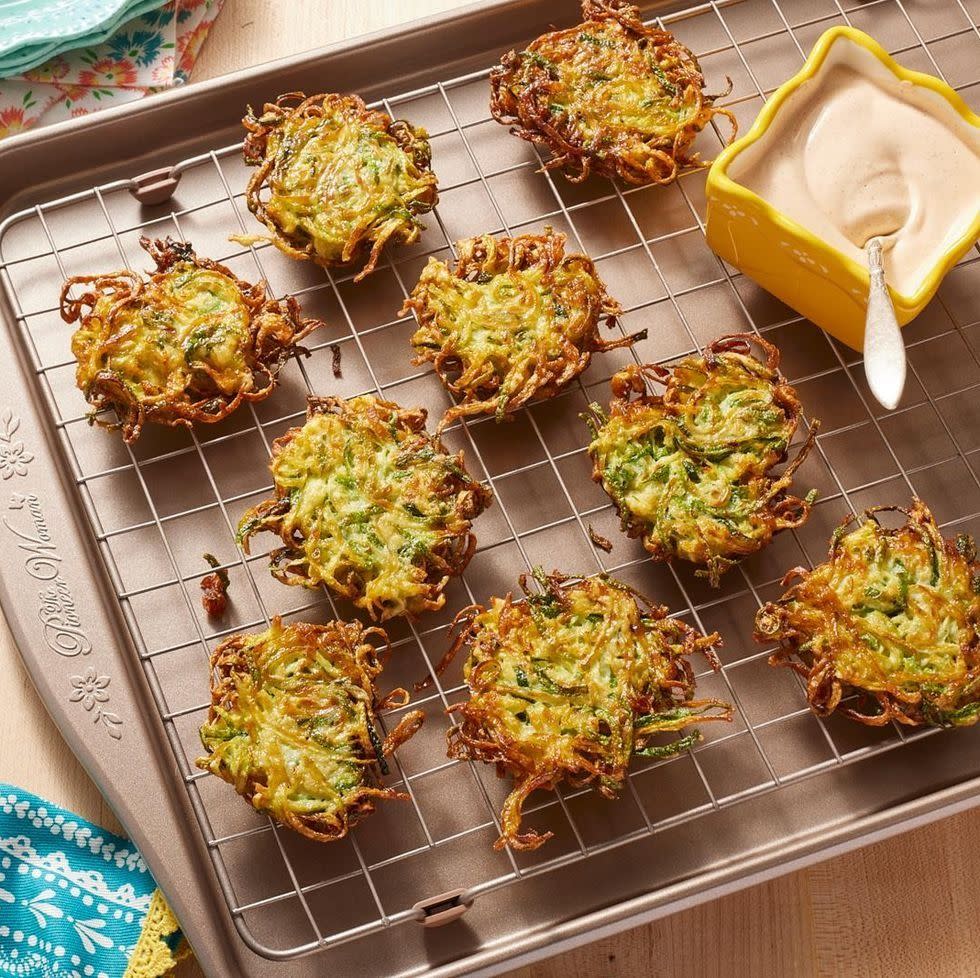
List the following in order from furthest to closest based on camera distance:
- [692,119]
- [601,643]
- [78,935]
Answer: [692,119] < [78,935] < [601,643]

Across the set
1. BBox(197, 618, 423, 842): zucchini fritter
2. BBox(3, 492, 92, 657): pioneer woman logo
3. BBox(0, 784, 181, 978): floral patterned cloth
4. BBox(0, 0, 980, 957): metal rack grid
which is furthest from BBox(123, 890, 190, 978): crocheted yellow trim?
BBox(3, 492, 92, 657): pioneer woman logo

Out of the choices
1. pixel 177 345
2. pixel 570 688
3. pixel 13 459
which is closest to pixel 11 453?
pixel 13 459

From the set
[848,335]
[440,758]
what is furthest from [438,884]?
[848,335]

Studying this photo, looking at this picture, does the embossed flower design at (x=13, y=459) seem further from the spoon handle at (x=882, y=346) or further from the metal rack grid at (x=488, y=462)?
the spoon handle at (x=882, y=346)

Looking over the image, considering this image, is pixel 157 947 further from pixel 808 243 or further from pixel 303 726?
pixel 808 243

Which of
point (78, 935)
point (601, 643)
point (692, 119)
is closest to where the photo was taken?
point (601, 643)

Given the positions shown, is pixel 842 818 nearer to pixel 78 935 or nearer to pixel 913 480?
pixel 913 480
